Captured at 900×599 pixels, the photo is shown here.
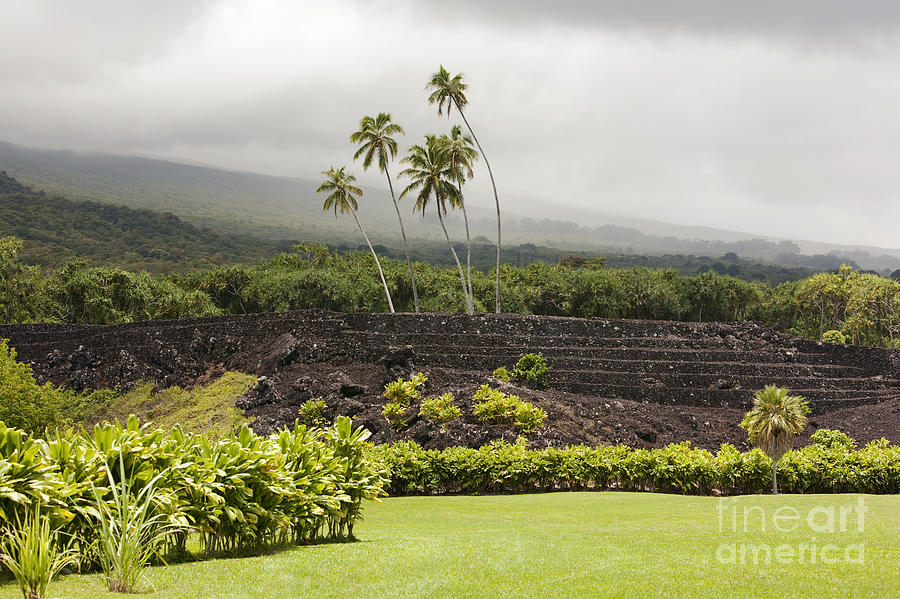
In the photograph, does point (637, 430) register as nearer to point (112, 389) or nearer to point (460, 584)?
point (460, 584)

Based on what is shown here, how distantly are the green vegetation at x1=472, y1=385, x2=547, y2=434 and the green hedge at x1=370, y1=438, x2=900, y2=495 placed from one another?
11.0 feet

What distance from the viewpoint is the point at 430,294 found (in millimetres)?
59469

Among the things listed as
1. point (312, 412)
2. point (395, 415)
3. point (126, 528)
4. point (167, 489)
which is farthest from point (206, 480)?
point (312, 412)

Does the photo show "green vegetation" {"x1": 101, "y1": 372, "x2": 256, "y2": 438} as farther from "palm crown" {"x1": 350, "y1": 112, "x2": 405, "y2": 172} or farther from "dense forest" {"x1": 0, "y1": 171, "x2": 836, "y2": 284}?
"dense forest" {"x1": 0, "y1": 171, "x2": 836, "y2": 284}

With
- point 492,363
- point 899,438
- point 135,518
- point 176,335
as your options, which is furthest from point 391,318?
point 135,518

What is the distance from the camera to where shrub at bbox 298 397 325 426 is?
21812 mm

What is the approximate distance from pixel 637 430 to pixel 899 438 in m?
9.59

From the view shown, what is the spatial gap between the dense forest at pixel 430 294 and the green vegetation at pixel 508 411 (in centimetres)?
3117

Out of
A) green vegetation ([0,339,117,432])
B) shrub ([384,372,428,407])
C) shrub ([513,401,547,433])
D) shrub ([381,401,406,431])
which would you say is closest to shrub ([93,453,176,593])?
shrub ([381,401,406,431])

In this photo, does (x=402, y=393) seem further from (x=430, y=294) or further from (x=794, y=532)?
(x=430, y=294)

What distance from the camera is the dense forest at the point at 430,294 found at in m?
47.6

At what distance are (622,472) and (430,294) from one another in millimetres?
43331

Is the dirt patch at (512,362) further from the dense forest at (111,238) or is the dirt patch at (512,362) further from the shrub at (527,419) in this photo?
the dense forest at (111,238)

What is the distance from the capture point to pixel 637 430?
22.9 meters
